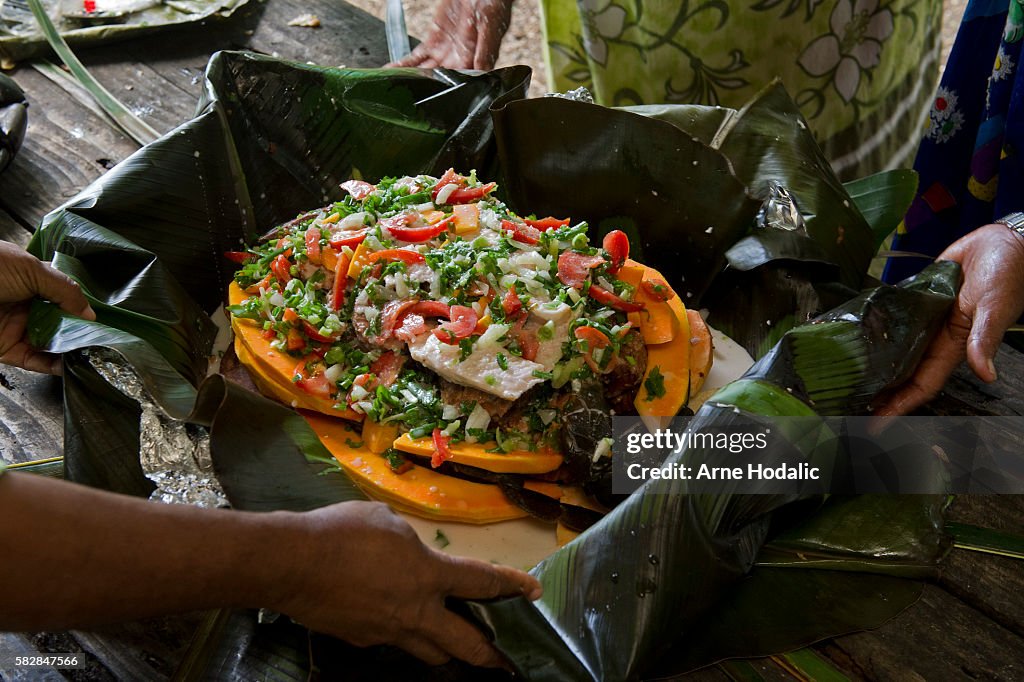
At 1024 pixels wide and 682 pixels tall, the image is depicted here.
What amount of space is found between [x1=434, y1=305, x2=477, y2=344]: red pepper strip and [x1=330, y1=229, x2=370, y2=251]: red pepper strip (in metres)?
0.33

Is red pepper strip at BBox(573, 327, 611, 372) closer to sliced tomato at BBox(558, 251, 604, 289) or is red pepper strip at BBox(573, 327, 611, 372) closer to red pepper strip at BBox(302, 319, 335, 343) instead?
sliced tomato at BBox(558, 251, 604, 289)

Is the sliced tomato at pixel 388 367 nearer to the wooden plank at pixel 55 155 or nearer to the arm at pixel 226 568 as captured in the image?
the arm at pixel 226 568

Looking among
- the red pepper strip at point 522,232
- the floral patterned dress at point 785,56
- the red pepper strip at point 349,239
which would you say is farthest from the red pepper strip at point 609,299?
the floral patterned dress at point 785,56

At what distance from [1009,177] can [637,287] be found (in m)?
1.09

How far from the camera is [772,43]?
245cm

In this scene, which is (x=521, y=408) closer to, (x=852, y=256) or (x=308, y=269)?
(x=308, y=269)

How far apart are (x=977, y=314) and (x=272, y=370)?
1.49 meters

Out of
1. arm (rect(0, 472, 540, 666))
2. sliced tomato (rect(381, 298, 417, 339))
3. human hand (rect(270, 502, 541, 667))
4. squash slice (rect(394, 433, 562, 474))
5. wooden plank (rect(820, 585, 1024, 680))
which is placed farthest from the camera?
sliced tomato (rect(381, 298, 417, 339))

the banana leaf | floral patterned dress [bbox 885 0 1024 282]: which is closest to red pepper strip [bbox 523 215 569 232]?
floral patterned dress [bbox 885 0 1024 282]

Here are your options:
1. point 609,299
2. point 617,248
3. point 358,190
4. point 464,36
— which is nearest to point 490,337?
point 609,299

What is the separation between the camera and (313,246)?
195 cm

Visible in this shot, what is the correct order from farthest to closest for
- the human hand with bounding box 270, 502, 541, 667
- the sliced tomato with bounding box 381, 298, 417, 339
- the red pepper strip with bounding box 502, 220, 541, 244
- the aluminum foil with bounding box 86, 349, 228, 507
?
the red pepper strip with bounding box 502, 220, 541, 244 → the sliced tomato with bounding box 381, 298, 417, 339 → the aluminum foil with bounding box 86, 349, 228, 507 → the human hand with bounding box 270, 502, 541, 667

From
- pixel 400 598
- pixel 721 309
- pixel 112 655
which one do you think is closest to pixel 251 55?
pixel 721 309

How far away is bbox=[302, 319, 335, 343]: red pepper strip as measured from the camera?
1.86 meters
